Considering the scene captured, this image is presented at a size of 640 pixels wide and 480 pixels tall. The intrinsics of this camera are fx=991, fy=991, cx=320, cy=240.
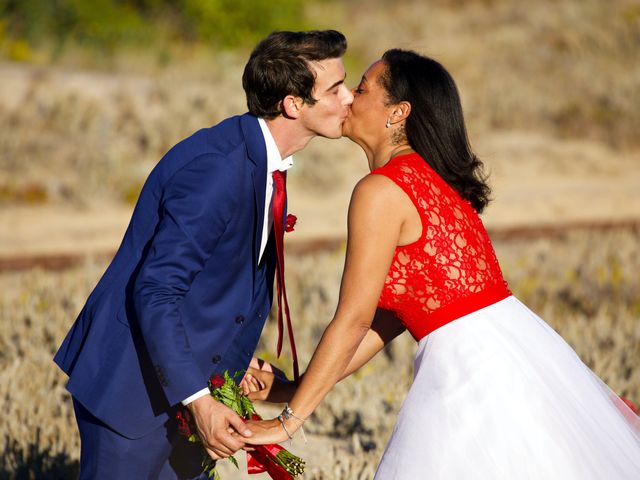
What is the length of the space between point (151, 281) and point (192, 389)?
34 cm

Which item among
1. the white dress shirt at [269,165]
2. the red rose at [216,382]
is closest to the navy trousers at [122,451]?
the red rose at [216,382]

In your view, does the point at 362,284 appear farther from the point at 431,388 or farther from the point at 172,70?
the point at 172,70

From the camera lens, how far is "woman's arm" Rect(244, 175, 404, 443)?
3.01 metres

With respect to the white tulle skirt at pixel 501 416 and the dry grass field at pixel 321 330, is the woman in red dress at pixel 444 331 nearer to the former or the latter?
the white tulle skirt at pixel 501 416

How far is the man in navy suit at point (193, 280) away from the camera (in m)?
2.89

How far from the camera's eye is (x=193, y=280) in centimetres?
304

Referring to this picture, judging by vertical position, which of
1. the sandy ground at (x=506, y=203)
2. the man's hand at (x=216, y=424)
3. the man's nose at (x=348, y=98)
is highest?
the man's nose at (x=348, y=98)

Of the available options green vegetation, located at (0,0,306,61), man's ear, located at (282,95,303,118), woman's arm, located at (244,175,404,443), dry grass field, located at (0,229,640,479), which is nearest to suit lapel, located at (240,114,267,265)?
man's ear, located at (282,95,303,118)

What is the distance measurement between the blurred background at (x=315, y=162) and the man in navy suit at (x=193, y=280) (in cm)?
141

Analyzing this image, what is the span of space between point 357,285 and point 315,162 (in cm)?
1061

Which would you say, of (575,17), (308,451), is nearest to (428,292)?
(308,451)

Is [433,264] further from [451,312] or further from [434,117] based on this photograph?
[434,117]

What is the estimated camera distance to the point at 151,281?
9.40 feet

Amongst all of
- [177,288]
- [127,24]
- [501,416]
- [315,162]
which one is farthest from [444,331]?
[127,24]
